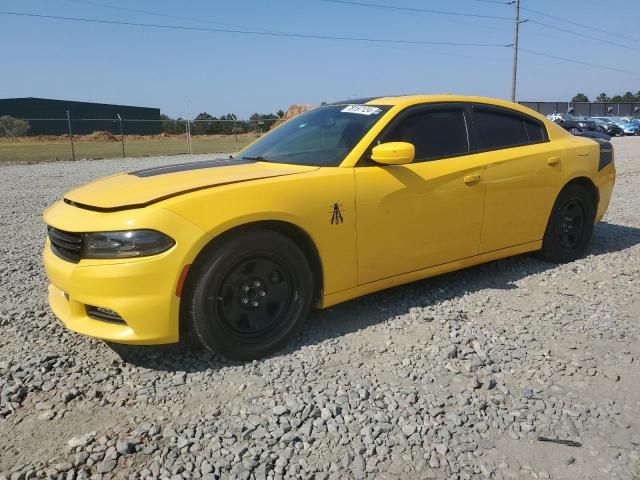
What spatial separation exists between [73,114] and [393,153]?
68.7 m

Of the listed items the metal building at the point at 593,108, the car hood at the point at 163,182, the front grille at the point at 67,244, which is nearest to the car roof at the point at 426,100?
the car hood at the point at 163,182

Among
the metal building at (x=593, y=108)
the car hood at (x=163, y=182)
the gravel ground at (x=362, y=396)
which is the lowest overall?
the gravel ground at (x=362, y=396)

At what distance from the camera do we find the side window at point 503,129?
441cm

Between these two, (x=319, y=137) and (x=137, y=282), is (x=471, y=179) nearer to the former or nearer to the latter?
(x=319, y=137)

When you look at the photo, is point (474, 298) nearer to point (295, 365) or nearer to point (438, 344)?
point (438, 344)

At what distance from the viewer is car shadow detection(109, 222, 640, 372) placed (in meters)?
3.25

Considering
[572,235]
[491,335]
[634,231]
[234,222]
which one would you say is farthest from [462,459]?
[634,231]

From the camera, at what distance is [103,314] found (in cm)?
300

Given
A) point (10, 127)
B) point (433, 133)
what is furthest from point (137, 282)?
point (10, 127)

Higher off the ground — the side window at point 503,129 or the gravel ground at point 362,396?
the side window at point 503,129

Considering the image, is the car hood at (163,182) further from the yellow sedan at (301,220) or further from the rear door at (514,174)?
the rear door at (514,174)

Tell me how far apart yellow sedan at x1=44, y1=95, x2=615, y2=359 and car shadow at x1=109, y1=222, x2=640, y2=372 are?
0.18 m

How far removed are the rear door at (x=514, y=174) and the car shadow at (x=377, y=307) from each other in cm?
35

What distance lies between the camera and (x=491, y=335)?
352 centimetres
